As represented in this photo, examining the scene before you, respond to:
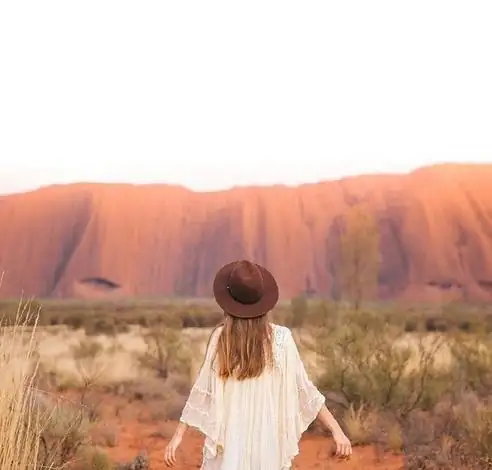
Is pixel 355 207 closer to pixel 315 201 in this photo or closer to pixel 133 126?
pixel 315 201

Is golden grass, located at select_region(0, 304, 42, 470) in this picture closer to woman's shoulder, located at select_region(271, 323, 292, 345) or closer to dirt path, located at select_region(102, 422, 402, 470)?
woman's shoulder, located at select_region(271, 323, 292, 345)

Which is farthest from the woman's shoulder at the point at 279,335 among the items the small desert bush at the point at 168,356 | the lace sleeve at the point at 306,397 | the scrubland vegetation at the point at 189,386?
the small desert bush at the point at 168,356

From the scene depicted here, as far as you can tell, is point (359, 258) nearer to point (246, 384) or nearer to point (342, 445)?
point (342, 445)

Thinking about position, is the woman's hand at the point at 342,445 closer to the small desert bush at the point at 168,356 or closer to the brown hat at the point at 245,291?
the brown hat at the point at 245,291

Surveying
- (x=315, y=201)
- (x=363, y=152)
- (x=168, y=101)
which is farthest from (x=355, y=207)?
(x=168, y=101)

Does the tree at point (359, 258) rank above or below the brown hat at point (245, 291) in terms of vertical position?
below

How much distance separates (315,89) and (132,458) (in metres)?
9.25

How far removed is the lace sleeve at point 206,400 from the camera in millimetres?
3146

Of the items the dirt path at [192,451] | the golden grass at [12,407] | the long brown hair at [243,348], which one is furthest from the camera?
the dirt path at [192,451]

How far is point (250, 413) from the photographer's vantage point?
314cm

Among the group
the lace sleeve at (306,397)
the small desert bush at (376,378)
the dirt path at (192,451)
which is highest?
the lace sleeve at (306,397)

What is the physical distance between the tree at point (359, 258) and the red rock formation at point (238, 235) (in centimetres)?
28

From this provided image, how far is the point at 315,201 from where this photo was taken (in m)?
19.7

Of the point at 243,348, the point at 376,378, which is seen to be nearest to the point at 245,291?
the point at 243,348
